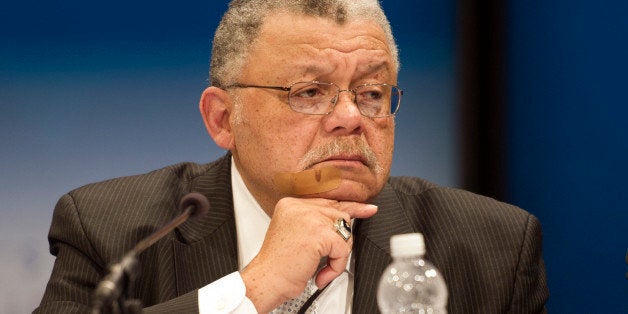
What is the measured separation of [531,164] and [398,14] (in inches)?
37.4

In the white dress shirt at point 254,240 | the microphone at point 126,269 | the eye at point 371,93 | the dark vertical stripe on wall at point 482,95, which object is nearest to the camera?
the microphone at point 126,269

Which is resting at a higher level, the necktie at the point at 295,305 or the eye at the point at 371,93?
the eye at the point at 371,93

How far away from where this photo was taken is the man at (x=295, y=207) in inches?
87.1

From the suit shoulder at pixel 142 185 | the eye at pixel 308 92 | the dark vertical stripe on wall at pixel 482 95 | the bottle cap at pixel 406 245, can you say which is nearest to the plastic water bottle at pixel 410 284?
the bottle cap at pixel 406 245

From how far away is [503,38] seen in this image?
384 cm

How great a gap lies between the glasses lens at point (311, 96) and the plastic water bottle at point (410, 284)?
550 millimetres

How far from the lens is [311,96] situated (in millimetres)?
2391

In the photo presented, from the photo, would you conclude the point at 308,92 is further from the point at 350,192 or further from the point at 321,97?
the point at 350,192

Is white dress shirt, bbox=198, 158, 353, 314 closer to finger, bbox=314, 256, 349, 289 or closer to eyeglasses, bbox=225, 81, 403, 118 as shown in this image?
finger, bbox=314, 256, 349, 289

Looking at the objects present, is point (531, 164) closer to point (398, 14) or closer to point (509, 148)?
A: point (509, 148)

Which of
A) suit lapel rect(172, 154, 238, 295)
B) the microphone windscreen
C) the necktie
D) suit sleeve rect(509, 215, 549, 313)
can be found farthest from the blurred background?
the microphone windscreen

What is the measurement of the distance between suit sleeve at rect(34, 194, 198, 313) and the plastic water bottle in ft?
2.98

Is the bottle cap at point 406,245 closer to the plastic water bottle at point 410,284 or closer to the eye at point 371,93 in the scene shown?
the plastic water bottle at point 410,284

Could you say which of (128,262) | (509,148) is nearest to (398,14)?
(509,148)
